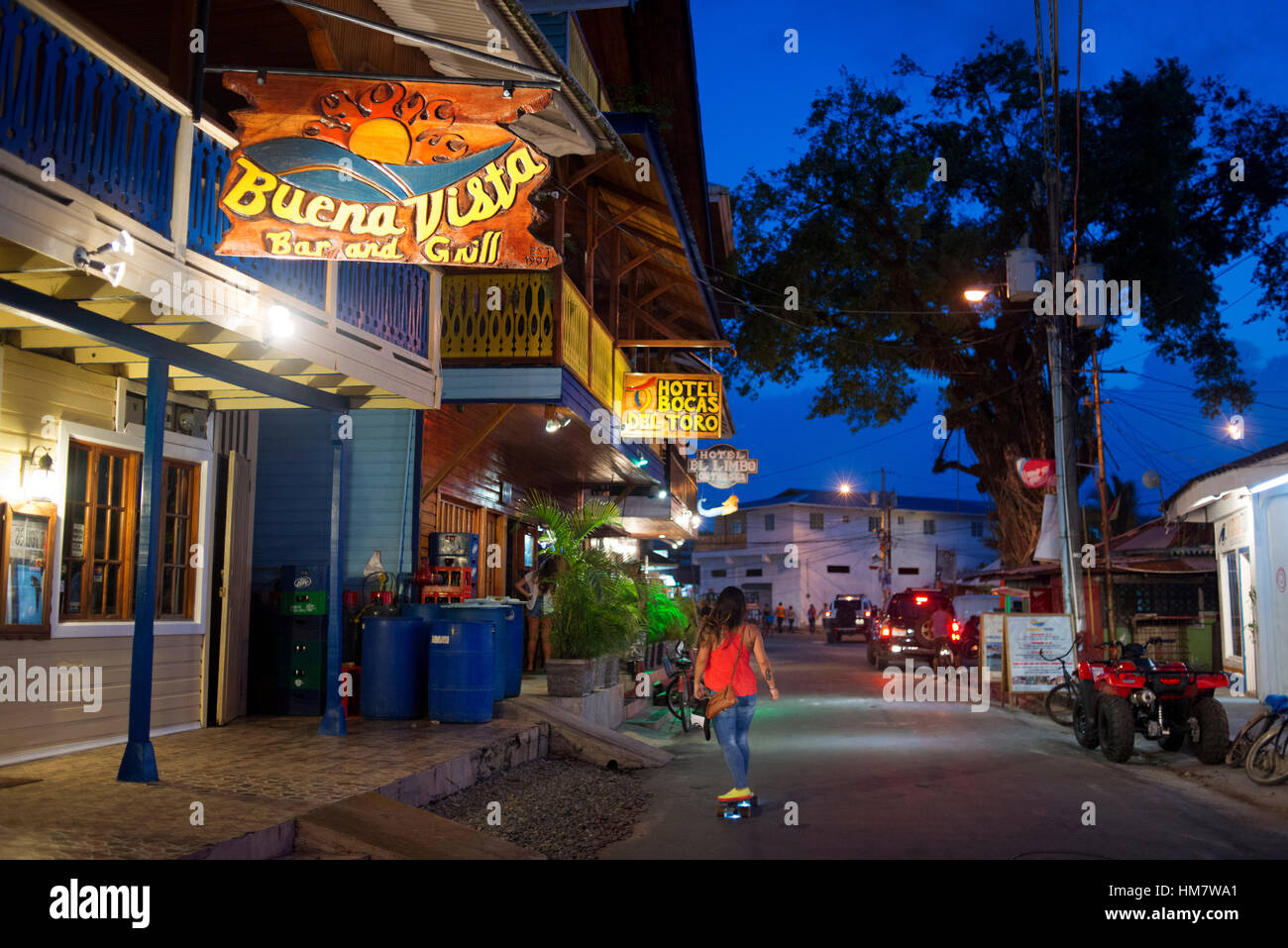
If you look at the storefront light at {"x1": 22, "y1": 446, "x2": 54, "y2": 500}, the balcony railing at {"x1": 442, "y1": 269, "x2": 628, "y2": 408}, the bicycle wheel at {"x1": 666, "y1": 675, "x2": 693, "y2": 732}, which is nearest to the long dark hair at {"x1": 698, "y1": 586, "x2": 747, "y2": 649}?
the balcony railing at {"x1": 442, "y1": 269, "x2": 628, "y2": 408}

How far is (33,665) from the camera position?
863 centimetres

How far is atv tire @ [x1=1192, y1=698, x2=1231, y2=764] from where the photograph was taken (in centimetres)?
1225

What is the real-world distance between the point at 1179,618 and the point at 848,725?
35.8 ft

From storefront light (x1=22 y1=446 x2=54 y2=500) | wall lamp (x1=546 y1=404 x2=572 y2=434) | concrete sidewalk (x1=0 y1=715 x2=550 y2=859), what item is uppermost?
wall lamp (x1=546 y1=404 x2=572 y2=434)

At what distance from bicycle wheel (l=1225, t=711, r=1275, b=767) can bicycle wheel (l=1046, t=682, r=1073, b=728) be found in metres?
4.24

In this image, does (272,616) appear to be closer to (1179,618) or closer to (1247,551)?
(1247,551)

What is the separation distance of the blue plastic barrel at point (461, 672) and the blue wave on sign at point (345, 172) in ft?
15.6

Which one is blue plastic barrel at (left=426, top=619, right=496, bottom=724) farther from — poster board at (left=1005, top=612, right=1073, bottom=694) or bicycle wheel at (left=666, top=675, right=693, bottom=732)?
poster board at (left=1005, top=612, right=1073, bottom=694)

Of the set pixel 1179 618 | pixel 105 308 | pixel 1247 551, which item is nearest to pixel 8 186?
pixel 105 308

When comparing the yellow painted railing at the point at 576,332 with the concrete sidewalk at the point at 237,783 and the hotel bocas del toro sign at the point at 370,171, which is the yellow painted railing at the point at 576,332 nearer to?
the concrete sidewalk at the point at 237,783

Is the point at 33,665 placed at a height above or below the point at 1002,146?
below

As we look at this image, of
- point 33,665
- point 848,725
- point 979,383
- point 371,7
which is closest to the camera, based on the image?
point 33,665

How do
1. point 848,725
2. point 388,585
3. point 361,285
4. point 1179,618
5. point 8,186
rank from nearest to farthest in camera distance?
point 8,186 < point 361,285 < point 388,585 < point 848,725 < point 1179,618

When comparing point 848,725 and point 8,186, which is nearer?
point 8,186
